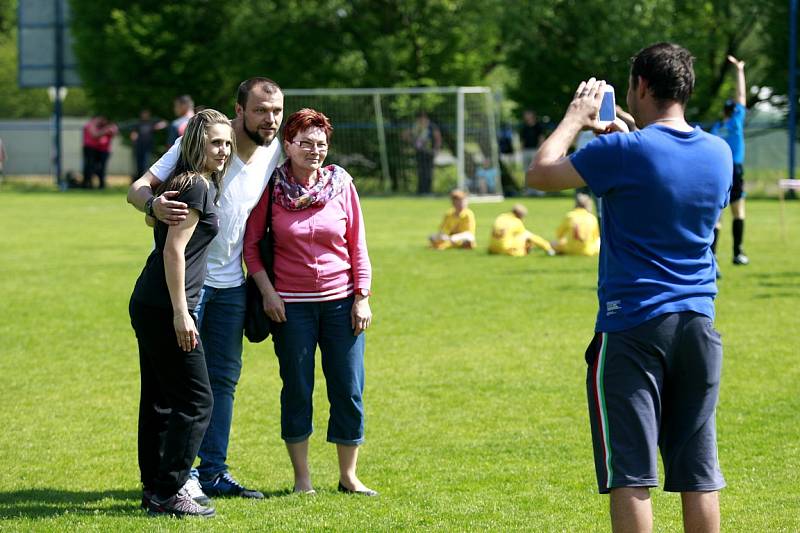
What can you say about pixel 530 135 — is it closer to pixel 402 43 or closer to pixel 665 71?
pixel 402 43

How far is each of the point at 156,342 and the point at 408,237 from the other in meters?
15.5

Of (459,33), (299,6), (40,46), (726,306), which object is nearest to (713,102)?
(459,33)

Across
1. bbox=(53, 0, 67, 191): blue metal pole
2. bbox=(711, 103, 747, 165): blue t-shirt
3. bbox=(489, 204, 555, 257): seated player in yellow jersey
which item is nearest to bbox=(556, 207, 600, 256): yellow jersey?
bbox=(489, 204, 555, 257): seated player in yellow jersey

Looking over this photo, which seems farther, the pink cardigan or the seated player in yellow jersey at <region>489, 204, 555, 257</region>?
the seated player in yellow jersey at <region>489, 204, 555, 257</region>

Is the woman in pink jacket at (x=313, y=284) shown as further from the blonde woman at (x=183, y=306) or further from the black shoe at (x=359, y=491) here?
the blonde woman at (x=183, y=306)

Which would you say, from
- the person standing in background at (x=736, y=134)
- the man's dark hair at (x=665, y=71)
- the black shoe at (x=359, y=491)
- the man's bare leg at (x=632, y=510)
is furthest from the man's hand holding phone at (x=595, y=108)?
the person standing in background at (x=736, y=134)

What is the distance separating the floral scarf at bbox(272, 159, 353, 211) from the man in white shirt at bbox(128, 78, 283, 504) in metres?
0.09

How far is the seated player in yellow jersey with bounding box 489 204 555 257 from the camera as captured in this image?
17750 mm

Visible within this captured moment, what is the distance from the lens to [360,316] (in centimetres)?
610

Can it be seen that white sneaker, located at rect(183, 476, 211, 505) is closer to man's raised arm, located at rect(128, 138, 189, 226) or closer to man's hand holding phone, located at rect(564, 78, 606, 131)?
man's raised arm, located at rect(128, 138, 189, 226)

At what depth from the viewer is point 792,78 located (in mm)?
31375

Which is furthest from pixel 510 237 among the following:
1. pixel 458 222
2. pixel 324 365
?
pixel 324 365

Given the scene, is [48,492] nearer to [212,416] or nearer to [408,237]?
[212,416]

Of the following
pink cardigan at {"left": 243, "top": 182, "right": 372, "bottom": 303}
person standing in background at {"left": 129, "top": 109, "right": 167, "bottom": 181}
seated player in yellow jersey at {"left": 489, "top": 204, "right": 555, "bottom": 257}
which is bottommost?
seated player in yellow jersey at {"left": 489, "top": 204, "right": 555, "bottom": 257}
